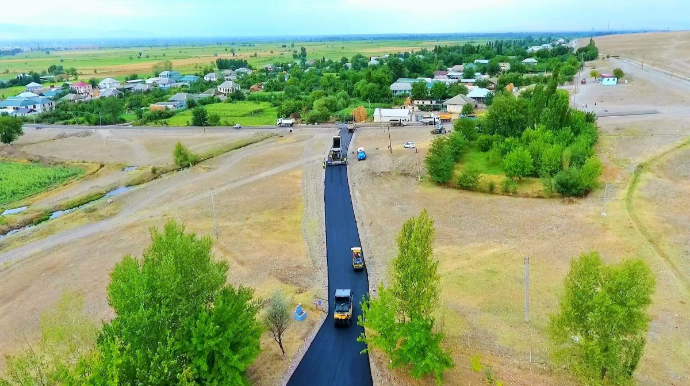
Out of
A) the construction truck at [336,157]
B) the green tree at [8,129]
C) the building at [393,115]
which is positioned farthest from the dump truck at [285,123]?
the green tree at [8,129]

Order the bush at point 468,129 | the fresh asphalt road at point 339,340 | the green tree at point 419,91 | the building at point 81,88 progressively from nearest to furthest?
the fresh asphalt road at point 339,340 → the bush at point 468,129 → the green tree at point 419,91 → the building at point 81,88

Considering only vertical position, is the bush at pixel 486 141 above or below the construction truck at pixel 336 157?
above

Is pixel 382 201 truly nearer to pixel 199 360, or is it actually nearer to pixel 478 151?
pixel 478 151

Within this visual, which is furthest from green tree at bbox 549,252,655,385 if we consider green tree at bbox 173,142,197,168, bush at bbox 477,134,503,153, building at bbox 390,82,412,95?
building at bbox 390,82,412,95

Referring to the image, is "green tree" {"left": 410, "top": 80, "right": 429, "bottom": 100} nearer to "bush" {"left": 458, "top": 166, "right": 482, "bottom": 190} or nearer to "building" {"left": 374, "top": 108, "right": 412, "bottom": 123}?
"building" {"left": 374, "top": 108, "right": 412, "bottom": 123}

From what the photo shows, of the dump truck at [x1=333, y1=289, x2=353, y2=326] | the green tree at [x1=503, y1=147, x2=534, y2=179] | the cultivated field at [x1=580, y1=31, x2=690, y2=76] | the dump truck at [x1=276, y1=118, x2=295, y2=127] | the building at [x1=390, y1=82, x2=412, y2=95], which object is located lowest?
the dump truck at [x1=333, y1=289, x2=353, y2=326]

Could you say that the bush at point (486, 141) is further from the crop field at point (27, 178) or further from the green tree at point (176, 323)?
the crop field at point (27, 178)

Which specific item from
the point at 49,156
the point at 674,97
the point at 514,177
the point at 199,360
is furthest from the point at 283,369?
the point at 674,97
